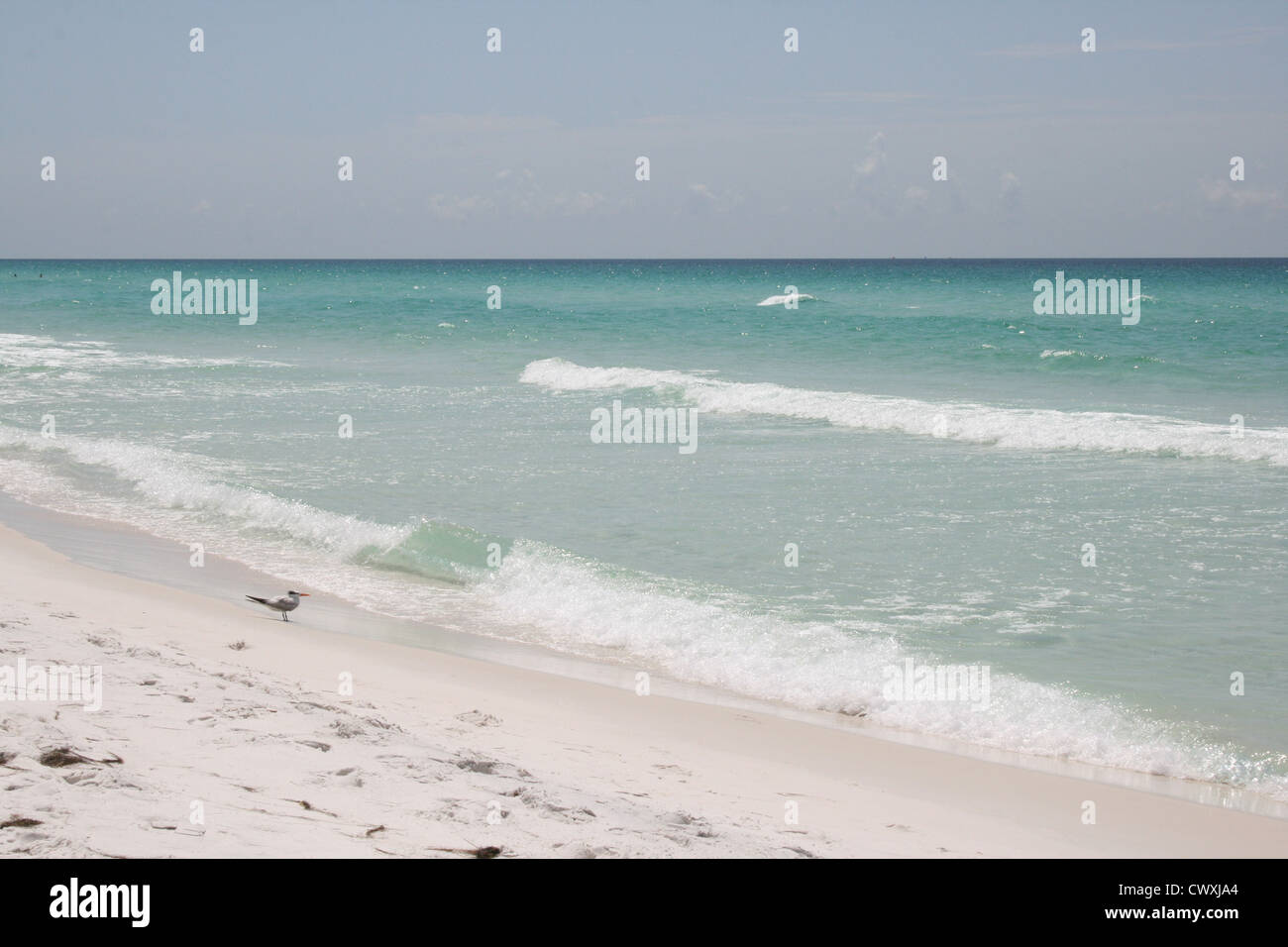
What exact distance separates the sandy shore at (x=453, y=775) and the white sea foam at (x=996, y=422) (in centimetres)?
1182

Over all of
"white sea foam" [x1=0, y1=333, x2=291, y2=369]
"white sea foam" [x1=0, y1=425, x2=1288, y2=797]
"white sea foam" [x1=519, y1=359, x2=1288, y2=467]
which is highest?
"white sea foam" [x1=0, y1=333, x2=291, y2=369]

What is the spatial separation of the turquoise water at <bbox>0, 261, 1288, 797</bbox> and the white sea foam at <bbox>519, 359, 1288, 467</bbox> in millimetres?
93

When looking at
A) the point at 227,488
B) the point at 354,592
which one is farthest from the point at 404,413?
the point at 354,592

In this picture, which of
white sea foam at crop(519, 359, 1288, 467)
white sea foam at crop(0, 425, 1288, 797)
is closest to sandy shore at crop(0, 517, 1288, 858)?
white sea foam at crop(0, 425, 1288, 797)

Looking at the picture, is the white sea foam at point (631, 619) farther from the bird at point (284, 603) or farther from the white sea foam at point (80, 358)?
the white sea foam at point (80, 358)

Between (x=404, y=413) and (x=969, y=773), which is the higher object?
(x=404, y=413)

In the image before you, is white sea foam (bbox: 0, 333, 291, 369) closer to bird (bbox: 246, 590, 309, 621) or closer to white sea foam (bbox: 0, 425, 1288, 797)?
white sea foam (bbox: 0, 425, 1288, 797)

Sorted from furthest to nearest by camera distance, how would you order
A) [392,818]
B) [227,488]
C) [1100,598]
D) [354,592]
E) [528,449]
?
[528,449], [227,488], [354,592], [1100,598], [392,818]

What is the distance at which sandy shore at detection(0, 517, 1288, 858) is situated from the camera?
4066mm

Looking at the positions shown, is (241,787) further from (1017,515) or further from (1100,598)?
(1017,515)

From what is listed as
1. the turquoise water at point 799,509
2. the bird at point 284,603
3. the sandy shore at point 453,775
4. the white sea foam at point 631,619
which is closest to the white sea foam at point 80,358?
the turquoise water at point 799,509
